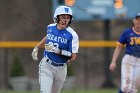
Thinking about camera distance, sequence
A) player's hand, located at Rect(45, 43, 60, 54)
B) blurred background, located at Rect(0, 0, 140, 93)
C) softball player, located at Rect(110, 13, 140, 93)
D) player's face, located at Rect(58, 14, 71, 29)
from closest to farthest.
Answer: player's face, located at Rect(58, 14, 71, 29) < player's hand, located at Rect(45, 43, 60, 54) < softball player, located at Rect(110, 13, 140, 93) < blurred background, located at Rect(0, 0, 140, 93)

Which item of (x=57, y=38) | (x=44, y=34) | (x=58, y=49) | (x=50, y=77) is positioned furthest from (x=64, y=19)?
(x=44, y=34)

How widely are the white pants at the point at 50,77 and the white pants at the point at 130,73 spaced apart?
1799 millimetres

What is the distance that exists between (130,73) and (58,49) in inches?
83.5

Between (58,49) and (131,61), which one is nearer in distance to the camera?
(58,49)

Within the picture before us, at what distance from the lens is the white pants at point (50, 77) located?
1113cm

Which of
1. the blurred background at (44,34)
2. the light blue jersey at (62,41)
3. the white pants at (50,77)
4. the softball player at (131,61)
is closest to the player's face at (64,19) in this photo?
the light blue jersey at (62,41)

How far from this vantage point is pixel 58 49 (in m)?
11.2

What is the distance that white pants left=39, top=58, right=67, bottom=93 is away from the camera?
11133 mm

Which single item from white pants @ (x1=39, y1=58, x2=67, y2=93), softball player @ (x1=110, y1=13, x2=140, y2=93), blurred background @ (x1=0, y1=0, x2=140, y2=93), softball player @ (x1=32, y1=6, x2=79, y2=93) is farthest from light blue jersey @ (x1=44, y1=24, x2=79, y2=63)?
blurred background @ (x1=0, y1=0, x2=140, y2=93)

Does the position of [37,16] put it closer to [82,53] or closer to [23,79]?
[82,53]

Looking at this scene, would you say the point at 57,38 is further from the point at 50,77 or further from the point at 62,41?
the point at 50,77

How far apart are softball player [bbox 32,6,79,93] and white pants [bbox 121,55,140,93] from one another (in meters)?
1.81

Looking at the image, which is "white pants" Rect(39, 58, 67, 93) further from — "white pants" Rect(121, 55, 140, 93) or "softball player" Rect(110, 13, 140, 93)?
"white pants" Rect(121, 55, 140, 93)

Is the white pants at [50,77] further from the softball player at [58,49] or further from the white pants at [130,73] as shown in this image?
the white pants at [130,73]
